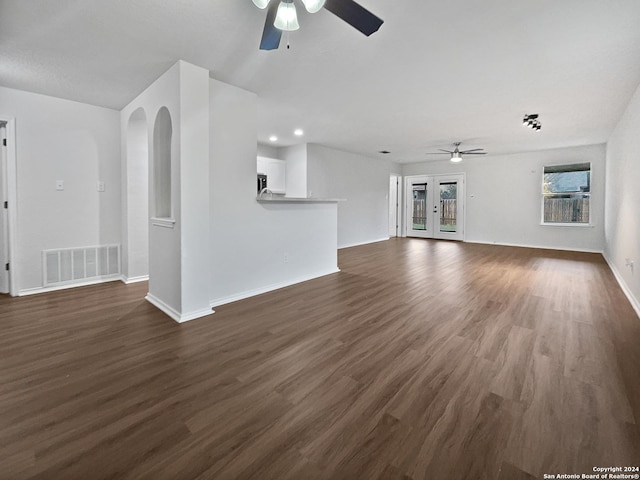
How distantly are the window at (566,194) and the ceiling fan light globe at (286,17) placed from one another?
26.4 feet

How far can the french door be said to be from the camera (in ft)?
29.8

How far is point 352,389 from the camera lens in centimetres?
190

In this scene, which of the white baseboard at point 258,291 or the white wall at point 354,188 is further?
the white wall at point 354,188

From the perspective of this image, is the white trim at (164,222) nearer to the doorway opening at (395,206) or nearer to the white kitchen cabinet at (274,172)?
the white kitchen cabinet at (274,172)

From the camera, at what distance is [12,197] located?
3.63m

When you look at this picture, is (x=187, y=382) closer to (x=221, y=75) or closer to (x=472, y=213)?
(x=221, y=75)

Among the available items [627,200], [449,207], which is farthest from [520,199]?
[627,200]

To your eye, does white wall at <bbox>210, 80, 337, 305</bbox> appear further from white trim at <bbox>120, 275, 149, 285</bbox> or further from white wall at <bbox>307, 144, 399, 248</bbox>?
white wall at <bbox>307, 144, 399, 248</bbox>

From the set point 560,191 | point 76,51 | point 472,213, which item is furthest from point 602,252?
point 76,51

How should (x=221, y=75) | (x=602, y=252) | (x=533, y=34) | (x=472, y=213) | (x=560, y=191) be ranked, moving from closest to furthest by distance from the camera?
(x=533, y=34) < (x=221, y=75) < (x=602, y=252) < (x=560, y=191) < (x=472, y=213)

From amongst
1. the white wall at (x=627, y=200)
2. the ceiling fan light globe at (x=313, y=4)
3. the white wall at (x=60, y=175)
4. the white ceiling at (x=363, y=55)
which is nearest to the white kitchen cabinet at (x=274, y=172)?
the white ceiling at (x=363, y=55)

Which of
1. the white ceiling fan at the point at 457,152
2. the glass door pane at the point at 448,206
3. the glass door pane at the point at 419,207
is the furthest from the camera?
the glass door pane at the point at 419,207

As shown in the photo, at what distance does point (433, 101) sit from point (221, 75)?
8.87ft

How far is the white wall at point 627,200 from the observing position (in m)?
3.44
